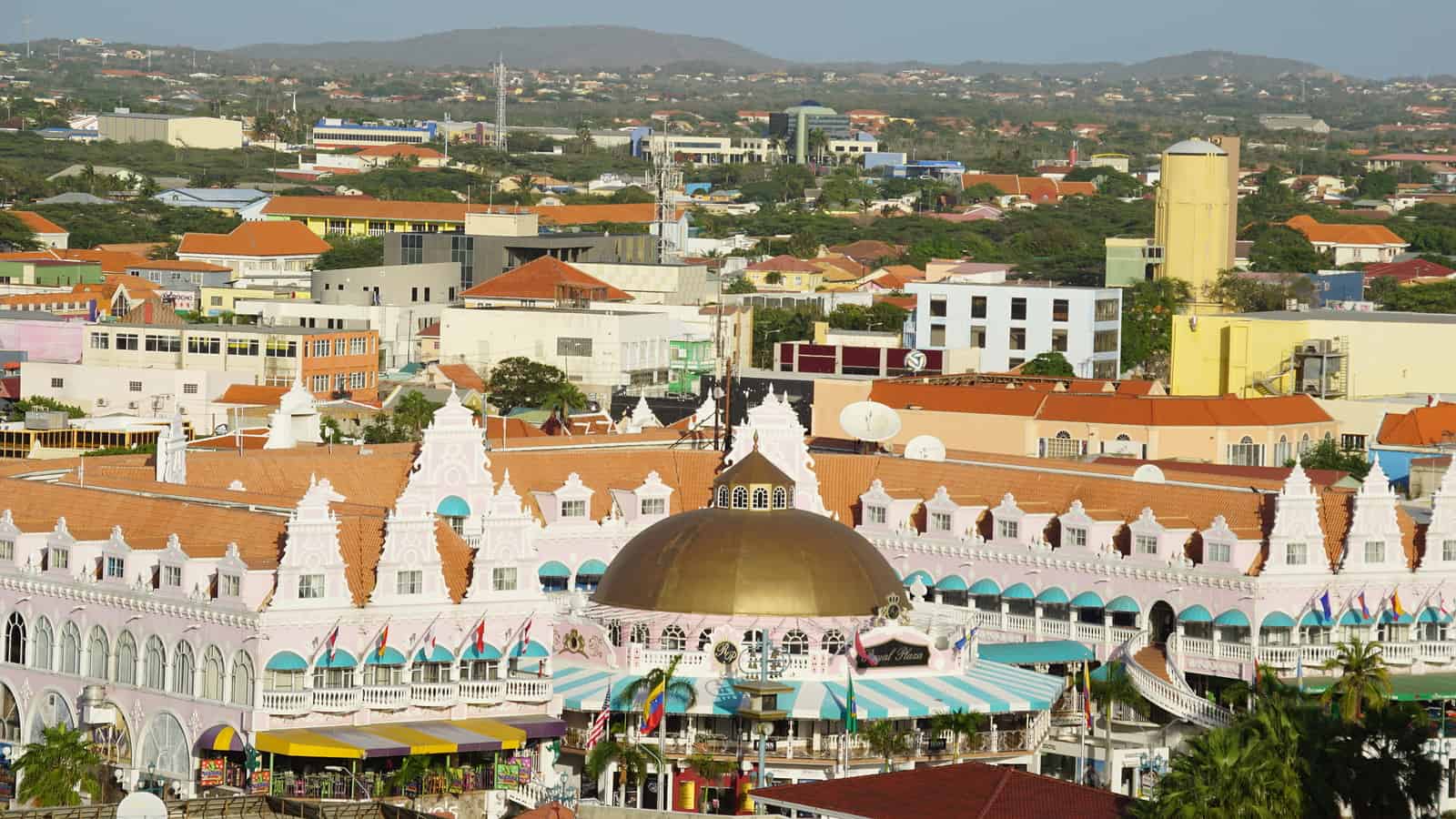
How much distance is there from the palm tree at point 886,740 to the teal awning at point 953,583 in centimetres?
1341

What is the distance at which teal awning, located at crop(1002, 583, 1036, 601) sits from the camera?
8212cm

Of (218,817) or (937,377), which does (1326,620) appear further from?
(937,377)

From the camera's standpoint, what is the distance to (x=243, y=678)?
2660 inches

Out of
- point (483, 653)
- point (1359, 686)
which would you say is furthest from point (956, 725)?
point (483, 653)

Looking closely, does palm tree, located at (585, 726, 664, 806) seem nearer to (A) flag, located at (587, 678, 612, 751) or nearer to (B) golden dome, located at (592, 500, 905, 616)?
(A) flag, located at (587, 678, 612, 751)

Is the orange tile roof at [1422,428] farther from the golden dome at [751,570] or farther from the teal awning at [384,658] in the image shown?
the teal awning at [384,658]

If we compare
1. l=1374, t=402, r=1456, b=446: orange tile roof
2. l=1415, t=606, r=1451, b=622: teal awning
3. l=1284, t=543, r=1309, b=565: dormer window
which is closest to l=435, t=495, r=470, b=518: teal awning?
l=1284, t=543, r=1309, b=565: dormer window

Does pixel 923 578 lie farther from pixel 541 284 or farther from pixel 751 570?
pixel 541 284

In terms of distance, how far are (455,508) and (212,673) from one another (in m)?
12.8

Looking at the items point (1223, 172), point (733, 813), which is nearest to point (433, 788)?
point (733, 813)

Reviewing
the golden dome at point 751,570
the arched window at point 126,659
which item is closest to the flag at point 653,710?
the golden dome at point 751,570

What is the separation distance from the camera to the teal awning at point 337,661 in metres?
67.8

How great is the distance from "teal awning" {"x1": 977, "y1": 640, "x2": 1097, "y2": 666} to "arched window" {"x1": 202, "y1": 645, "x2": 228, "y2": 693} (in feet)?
62.1

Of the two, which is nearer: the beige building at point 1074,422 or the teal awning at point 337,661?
the teal awning at point 337,661
